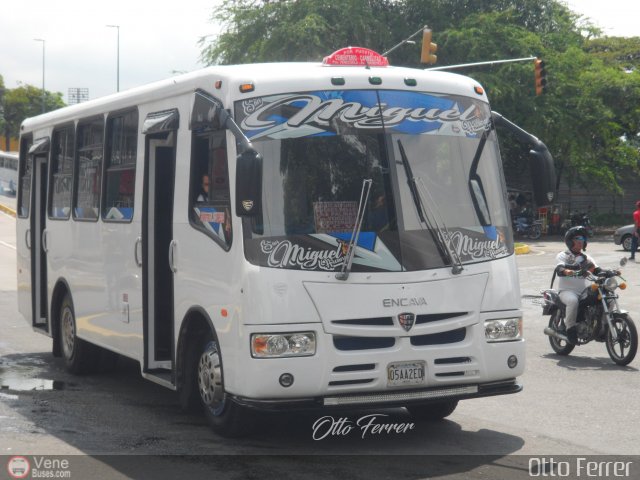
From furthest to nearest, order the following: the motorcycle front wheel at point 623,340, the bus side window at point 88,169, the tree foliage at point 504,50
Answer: the tree foliage at point 504,50
the motorcycle front wheel at point 623,340
the bus side window at point 88,169

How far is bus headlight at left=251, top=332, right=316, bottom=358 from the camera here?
25.2 feet

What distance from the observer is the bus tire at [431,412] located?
30.7 ft

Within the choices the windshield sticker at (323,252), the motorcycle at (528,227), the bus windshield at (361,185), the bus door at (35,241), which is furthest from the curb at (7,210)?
the windshield sticker at (323,252)

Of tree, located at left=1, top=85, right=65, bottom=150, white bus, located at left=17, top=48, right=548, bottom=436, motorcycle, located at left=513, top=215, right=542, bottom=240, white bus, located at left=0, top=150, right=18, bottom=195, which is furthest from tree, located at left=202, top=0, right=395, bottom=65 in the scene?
tree, located at left=1, top=85, right=65, bottom=150

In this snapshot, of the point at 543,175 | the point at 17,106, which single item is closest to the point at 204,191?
the point at 543,175

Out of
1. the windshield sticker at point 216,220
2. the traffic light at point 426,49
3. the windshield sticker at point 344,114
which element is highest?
the traffic light at point 426,49

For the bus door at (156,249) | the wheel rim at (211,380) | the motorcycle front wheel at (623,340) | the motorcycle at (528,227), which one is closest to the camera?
the wheel rim at (211,380)

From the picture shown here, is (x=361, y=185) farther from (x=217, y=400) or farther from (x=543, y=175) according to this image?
(x=217, y=400)

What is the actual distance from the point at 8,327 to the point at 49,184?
184 inches

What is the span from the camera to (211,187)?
28.0ft

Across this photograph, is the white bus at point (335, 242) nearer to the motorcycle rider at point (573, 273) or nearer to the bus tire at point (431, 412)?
the bus tire at point (431, 412)

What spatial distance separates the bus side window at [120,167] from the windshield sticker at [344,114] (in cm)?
235

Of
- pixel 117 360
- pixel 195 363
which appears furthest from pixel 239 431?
pixel 117 360

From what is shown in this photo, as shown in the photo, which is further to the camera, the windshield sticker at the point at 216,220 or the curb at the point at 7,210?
the curb at the point at 7,210
